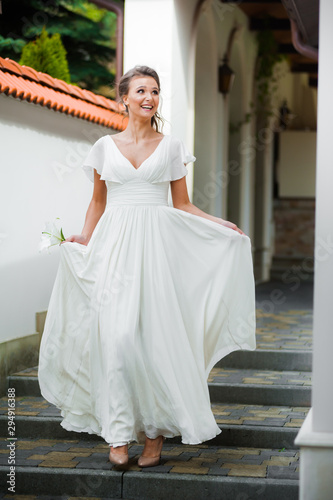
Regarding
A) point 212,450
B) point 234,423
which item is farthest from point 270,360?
point 212,450

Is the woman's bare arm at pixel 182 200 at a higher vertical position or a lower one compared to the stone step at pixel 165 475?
Result: higher

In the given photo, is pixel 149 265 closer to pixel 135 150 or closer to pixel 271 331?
pixel 135 150

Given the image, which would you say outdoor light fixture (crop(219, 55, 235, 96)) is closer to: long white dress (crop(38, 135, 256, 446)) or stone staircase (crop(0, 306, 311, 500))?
stone staircase (crop(0, 306, 311, 500))

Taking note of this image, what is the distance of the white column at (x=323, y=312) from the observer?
Result: 3416 mm

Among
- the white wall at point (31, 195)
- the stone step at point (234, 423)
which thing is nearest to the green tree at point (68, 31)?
the white wall at point (31, 195)

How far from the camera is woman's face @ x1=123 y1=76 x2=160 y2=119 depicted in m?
4.13

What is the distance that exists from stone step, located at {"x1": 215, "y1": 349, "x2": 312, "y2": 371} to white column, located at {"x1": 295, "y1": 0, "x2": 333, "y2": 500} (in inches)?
89.9

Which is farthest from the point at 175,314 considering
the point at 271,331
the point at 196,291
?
the point at 271,331

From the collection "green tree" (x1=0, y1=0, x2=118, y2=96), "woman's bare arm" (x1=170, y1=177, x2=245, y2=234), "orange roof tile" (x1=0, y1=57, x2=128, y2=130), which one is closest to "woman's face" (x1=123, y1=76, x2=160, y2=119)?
"woman's bare arm" (x1=170, y1=177, x2=245, y2=234)

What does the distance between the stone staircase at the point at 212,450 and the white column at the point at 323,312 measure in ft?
1.47

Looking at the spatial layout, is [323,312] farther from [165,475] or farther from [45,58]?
[45,58]

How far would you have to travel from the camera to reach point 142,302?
13.3 ft

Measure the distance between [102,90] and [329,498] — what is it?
549 inches

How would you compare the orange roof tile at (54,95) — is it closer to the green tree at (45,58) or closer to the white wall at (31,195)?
the white wall at (31,195)
